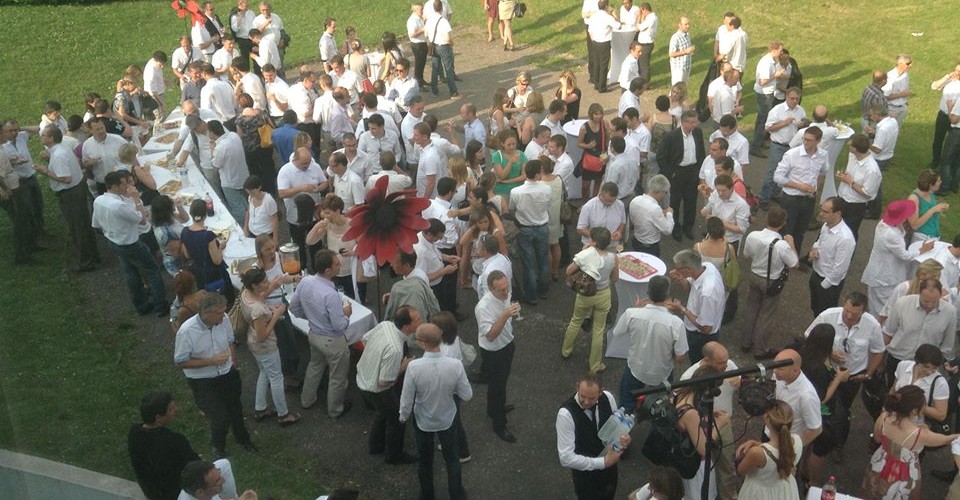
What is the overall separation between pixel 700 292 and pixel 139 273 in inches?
248

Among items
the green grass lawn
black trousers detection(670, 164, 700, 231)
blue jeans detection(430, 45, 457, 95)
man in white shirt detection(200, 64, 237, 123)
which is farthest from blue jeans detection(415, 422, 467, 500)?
Answer: blue jeans detection(430, 45, 457, 95)

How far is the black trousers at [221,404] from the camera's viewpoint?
25.0 ft

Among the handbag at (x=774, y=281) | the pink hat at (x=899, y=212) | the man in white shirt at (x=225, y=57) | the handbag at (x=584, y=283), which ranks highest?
the man in white shirt at (x=225, y=57)

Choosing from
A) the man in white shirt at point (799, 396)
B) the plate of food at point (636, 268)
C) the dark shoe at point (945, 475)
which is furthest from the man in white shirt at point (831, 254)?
the man in white shirt at point (799, 396)

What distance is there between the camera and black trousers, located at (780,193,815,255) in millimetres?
10680

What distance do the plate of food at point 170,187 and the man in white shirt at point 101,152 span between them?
78 centimetres

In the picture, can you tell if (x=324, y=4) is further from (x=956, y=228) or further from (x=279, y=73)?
(x=956, y=228)

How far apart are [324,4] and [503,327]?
1586cm

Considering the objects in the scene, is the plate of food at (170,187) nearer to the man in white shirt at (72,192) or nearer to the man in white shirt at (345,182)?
the man in white shirt at (72,192)

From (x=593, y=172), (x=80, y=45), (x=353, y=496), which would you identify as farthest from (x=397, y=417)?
(x=80, y=45)

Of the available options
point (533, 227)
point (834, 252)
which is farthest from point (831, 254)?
point (533, 227)

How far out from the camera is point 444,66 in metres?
16.7

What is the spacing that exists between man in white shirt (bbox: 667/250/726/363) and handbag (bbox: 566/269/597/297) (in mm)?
771

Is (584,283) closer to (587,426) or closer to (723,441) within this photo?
(587,426)
